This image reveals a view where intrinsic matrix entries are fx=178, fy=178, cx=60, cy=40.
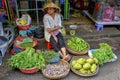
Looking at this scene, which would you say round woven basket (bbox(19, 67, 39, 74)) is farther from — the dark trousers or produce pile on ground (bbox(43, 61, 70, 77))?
the dark trousers

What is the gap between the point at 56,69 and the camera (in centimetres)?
354

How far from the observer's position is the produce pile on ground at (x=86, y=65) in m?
3.45

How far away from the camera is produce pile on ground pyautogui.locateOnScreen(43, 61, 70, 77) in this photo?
11.2 feet

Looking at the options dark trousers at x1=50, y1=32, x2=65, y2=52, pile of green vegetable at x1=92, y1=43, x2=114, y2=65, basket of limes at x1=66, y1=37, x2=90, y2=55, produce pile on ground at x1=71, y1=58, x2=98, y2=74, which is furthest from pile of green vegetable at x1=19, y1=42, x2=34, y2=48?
pile of green vegetable at x1=92, y1=43, x2=114, y2=65

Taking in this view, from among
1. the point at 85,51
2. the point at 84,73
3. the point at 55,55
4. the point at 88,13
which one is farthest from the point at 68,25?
the point at 84,73

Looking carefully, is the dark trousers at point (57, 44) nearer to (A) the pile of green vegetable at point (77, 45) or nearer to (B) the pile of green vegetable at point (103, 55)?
(A) the pile of green vegetable at point (77, 45)

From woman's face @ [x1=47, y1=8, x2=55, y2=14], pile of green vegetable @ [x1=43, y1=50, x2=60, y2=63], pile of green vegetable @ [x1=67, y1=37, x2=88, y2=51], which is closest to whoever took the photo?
pile of green vegetable @ [x1=43, y1=50, x2=60, y2=63]

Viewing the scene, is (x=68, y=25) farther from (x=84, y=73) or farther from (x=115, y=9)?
(x=84, y=73)

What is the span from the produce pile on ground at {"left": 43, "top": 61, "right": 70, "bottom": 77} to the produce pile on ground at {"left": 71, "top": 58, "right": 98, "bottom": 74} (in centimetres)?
18

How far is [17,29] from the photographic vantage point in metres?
4.73

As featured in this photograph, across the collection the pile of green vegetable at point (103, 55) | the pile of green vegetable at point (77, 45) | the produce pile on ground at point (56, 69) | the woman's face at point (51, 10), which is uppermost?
the woman's face at point (51, 10)

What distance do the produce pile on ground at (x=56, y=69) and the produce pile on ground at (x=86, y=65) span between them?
0.18 meters

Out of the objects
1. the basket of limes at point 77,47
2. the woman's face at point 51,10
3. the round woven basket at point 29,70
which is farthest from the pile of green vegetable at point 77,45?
the round woven basket at point 29,70

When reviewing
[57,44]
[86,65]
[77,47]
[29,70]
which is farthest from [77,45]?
[29,70]
